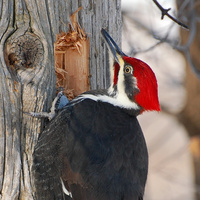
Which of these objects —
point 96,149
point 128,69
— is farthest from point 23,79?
point 128,69

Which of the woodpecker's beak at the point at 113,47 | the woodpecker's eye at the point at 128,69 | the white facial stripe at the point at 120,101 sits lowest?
the white facial stripe at the point at 120,101

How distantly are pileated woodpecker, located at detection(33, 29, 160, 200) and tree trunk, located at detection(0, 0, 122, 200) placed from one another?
0.09m

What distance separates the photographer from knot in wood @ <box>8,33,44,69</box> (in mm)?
2244

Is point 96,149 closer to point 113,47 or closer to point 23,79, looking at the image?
point 23,79

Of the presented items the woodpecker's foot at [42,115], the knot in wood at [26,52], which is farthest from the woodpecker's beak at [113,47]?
the woodpecker's foot at [42,115]

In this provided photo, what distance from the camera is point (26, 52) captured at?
89.5 inches

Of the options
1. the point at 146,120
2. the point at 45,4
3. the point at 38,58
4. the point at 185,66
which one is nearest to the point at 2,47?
the point at 38,58

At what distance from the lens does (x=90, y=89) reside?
2.64m

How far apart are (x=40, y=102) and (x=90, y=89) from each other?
43 centimetres

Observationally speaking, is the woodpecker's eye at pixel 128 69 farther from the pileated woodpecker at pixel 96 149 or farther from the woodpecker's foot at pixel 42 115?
the woodpecker's foot at pixel 42 115

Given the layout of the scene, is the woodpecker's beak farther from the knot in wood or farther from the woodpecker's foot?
the woodpecker's foot

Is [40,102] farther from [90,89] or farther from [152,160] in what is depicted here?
[152,160]

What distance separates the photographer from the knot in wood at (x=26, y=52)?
2244 millimetres

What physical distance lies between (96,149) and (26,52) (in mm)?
699
